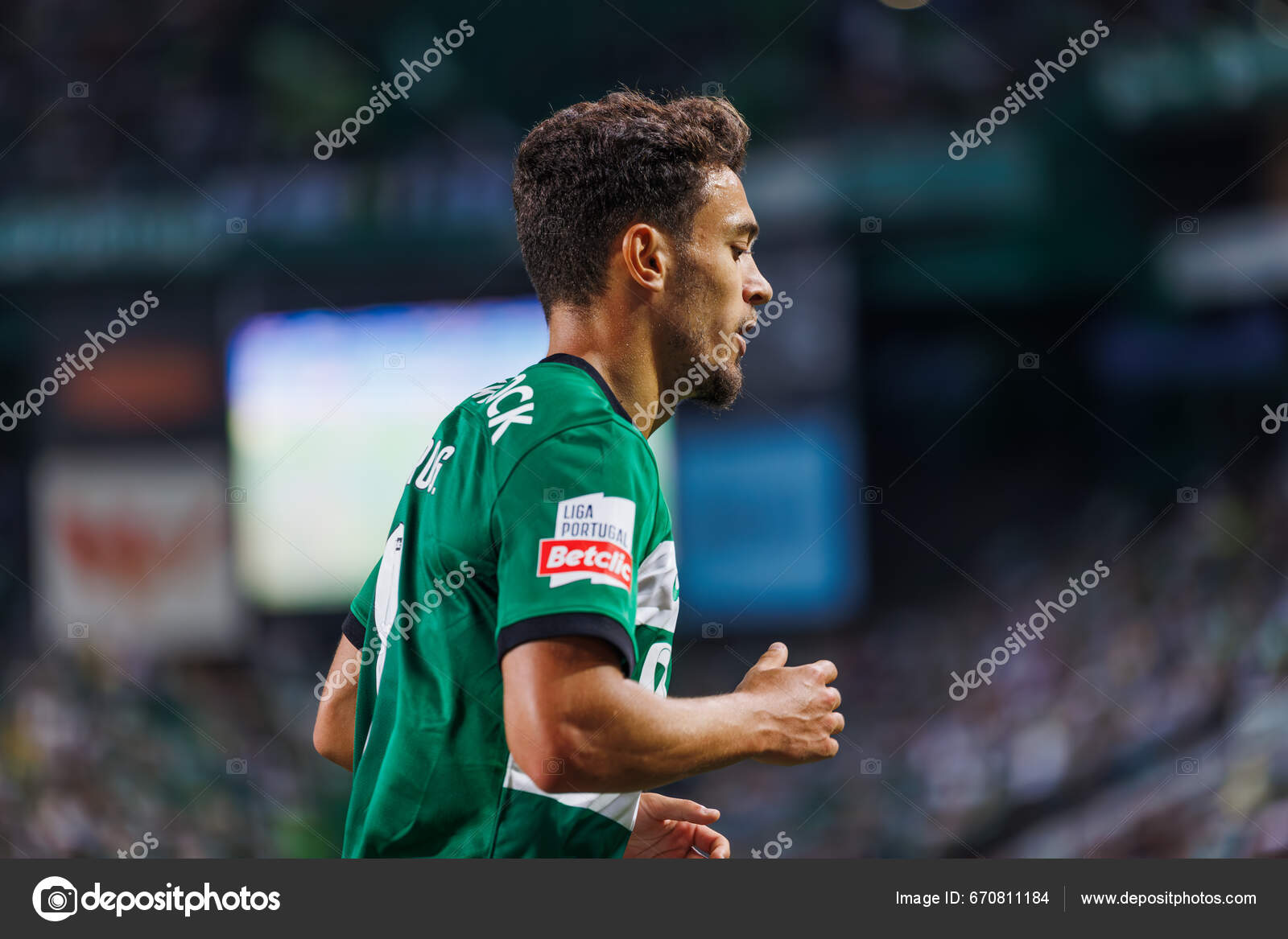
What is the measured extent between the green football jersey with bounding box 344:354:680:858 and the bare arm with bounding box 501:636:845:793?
0.04m

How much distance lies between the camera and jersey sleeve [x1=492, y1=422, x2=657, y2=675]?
1671mm

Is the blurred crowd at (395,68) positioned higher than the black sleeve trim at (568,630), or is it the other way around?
the blurred crowd at (395,68)

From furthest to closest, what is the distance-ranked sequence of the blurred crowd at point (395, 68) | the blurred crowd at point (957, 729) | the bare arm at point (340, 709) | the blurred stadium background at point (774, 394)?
the blurred crowd at point (395, 68), the blurred stadium background at point (774, 394), the blurred crowd at point (957, 729), the bare arm at point (340, 709)

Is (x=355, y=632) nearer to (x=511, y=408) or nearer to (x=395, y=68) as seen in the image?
(x=511, y=408)

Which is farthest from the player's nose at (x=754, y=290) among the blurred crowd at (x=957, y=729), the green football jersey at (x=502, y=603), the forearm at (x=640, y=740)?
the blurred crowd at (x=957, y=729)

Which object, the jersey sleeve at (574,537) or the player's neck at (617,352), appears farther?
the player's neck at (617,352)

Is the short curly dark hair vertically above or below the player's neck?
above

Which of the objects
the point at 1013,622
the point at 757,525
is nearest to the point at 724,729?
the point at 757,525

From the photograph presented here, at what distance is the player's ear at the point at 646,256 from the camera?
7.13 ft

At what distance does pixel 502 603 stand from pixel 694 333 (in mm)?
747

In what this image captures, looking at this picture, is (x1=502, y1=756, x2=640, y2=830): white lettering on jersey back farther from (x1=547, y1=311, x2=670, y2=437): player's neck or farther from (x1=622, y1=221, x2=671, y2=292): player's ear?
(x1=622, y1=221, x2=671, y2=292): player's ear

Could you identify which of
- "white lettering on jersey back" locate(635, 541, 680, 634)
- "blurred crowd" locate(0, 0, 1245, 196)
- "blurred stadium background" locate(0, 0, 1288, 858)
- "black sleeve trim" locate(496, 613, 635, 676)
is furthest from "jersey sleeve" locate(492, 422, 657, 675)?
"blurred crowd" locate(0, 0, 1245, 196)

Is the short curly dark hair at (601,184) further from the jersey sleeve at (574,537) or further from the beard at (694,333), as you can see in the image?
the jersey sleeve at (574,537)

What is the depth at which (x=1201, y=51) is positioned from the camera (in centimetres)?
746
